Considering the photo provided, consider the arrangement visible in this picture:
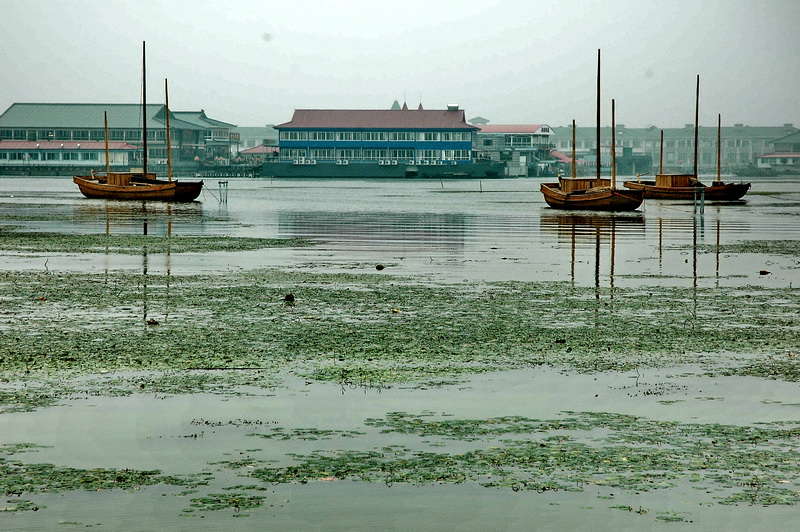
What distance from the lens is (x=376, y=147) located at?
523 feet

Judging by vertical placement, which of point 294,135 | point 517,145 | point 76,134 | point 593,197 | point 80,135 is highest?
point 76,134

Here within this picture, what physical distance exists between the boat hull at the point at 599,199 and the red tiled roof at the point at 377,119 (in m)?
104

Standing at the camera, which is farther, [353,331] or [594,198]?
[594,198]

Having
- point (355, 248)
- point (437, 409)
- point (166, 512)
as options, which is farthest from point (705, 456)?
point (355, 248)

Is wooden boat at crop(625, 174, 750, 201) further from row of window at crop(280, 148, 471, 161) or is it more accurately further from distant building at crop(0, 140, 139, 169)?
distant building at crop(0, 140, 139, 169)

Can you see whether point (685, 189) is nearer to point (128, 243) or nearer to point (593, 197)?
point (593, 197)

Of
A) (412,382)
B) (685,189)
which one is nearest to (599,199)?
(685,189)

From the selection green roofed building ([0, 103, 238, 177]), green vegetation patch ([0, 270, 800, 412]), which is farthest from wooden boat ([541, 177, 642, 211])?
green roofed building ([0, 103, 238, 177])

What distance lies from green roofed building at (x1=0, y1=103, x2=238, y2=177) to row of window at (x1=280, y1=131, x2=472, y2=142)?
24.7 m

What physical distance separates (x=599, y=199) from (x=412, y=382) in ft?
148

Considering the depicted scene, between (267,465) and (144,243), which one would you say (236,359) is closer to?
(267,465)

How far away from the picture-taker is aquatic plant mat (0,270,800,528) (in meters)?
6.87

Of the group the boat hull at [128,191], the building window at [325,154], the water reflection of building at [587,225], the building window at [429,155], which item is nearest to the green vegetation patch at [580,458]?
the water reflection of building at [587,225]

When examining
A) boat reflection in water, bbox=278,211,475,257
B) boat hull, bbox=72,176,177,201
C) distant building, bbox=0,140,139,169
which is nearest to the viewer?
boat reflection in water, bbox=278,211,475,257
